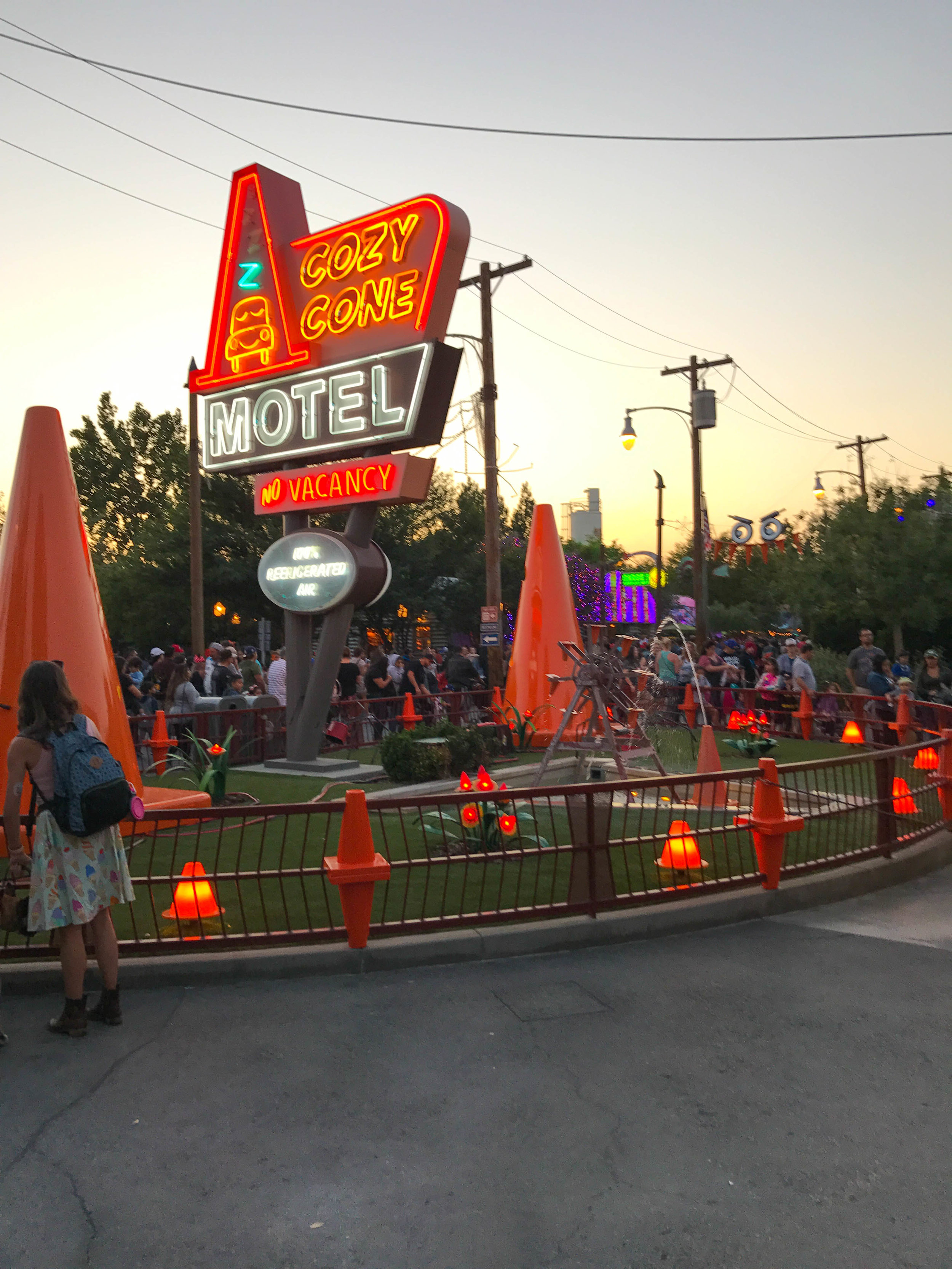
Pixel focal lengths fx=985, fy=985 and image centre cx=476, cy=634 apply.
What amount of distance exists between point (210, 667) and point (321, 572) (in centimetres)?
588

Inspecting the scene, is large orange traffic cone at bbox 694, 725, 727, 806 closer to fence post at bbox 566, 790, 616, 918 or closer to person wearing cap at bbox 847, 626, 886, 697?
fence post at bbox 566, 790, 616, 918

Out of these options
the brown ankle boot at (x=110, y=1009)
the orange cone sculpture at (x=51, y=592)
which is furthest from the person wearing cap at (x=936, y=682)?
the brown ankle boot at (x=110, y=1009)

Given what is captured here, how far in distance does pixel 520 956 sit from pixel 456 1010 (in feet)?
3.22

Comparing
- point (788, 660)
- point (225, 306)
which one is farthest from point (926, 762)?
point (225, 306)

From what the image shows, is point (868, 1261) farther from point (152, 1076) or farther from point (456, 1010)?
point (152, 1076)

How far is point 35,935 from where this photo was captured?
5910 mm

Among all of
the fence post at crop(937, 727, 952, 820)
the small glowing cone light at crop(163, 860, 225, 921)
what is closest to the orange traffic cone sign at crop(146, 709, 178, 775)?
the small glowing cone light at crop(163, 860, 225, 921)

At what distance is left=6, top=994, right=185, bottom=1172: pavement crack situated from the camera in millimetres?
3625

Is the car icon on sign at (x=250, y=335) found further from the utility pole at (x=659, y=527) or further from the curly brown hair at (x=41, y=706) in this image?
the utility pole at (x=659, y=527)

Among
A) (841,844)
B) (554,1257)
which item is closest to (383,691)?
(841,844)

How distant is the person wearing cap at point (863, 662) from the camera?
16.4 m

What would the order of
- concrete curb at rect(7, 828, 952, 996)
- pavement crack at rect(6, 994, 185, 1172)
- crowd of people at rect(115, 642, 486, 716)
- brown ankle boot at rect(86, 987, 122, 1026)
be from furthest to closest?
crowd of people at rect(115, 642, 486, 716)
concrete curb at rect(7, 828, 952, 996)
brown ankle boot at rect(86, 987, 122, 1026)
pavement crack at rect(6, 994, 185, 1172)

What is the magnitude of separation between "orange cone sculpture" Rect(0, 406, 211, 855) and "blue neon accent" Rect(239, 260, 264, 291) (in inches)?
231

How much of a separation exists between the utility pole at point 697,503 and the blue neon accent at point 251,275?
14490 millimetres
